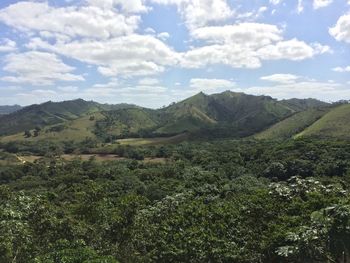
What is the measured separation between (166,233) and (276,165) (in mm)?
106891

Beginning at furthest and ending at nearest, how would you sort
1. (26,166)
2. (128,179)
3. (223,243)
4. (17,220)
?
1. (26,166)
2. (128,179)
3. (223,243)
4. (17,220)

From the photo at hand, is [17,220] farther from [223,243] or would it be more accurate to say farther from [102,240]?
[223,243]

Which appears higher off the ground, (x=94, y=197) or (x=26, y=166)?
(x=94, y=197)

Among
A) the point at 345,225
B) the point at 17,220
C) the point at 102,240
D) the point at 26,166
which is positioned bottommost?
the point at 26,166

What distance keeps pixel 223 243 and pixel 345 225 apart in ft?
49.9

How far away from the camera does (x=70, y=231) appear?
32.9 meters

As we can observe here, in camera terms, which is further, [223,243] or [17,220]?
[223,243]

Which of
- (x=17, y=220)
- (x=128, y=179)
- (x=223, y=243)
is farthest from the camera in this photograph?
(x=128, y=179)

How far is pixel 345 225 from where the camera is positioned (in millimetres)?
18641

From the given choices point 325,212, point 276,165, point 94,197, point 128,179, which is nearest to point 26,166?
point 128,179

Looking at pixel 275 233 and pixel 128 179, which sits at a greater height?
pixel 275 233

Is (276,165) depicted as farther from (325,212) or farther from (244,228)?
(325,212)

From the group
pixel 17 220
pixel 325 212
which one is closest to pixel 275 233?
pixel 325 212

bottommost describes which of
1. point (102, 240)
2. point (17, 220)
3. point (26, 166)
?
point (26, 166)
